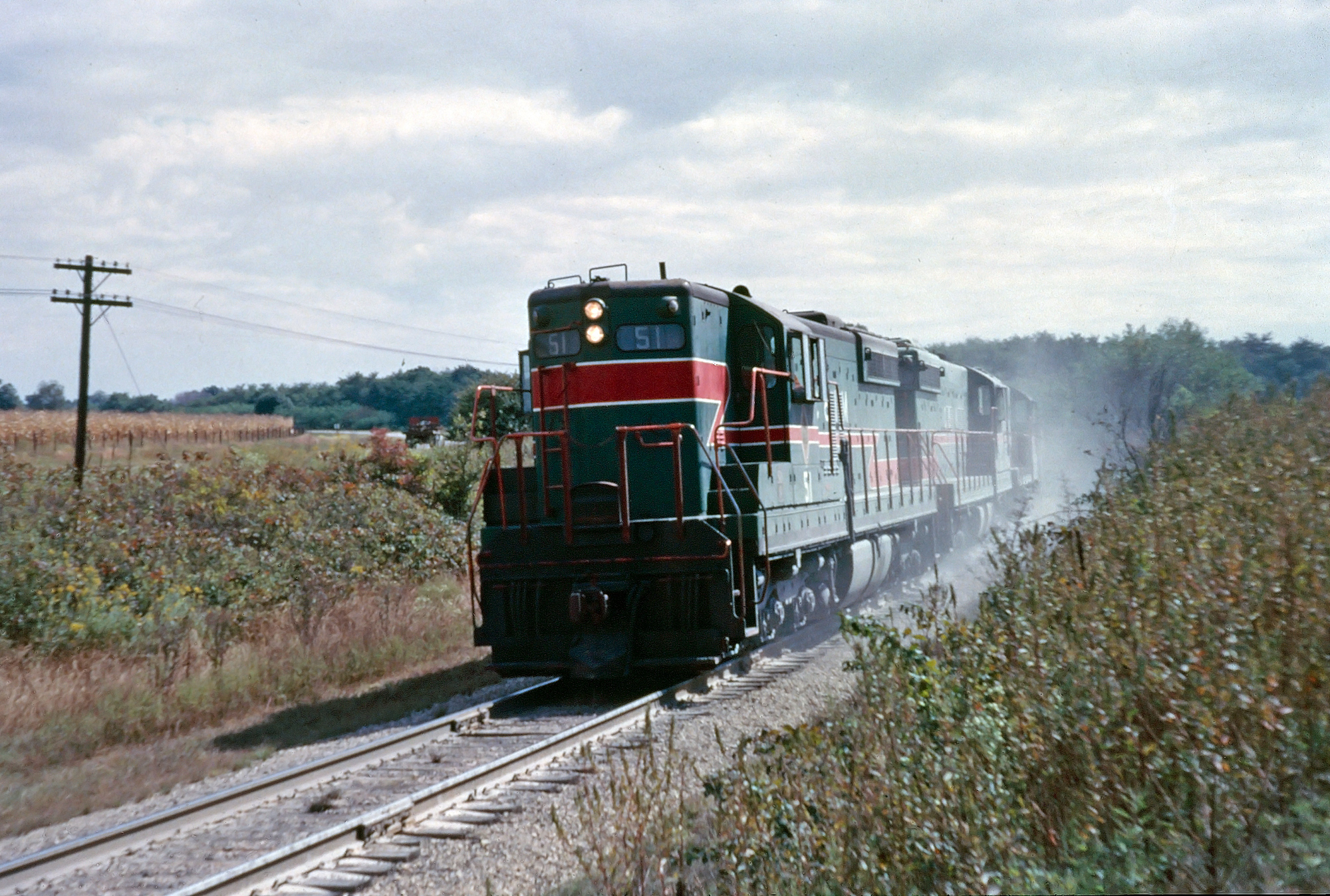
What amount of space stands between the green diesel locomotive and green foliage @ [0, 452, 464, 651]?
3.99m

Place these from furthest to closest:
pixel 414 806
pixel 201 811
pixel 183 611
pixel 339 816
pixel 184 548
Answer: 1. pixel 184 548
2. pixel 183 611
3. pixel 201 811
4. pixel 339 816
5. pixel 414 806

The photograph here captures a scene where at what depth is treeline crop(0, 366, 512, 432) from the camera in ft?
251

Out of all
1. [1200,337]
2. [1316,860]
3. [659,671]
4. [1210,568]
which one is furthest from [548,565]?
[1200,337]

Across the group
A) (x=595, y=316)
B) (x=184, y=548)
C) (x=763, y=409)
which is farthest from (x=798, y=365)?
(x=184, y=548)

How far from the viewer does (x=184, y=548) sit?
15758 mm

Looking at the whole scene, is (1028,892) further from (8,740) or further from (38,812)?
(8,740)

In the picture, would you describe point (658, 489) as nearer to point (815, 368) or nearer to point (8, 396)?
point (815, 368)

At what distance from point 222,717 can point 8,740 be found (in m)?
1.70

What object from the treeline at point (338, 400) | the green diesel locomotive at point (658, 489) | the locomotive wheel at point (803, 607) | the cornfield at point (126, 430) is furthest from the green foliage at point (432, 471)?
the treeline at point (338, 400)

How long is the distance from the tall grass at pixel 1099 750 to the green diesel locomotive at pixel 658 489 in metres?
3.48

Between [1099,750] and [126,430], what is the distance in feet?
125

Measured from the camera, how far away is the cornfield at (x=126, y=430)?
32219 millimetres

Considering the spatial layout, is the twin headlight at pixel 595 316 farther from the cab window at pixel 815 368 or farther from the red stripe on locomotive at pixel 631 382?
the cab window at pixel 815 368

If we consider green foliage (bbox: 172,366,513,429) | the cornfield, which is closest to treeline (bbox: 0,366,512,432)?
green foliage (bbox: 172,366,513,429)
